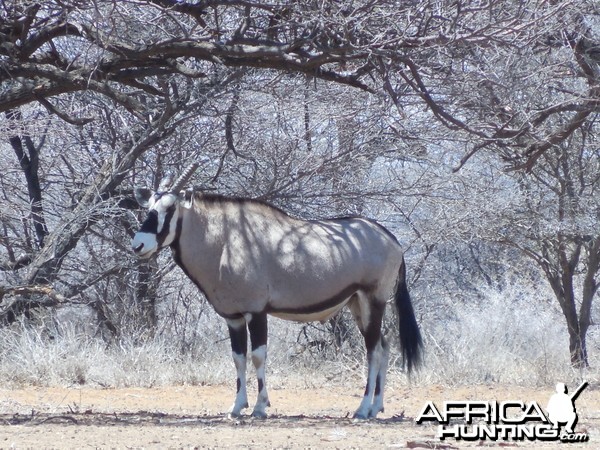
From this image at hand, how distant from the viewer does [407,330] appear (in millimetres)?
11477

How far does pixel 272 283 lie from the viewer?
424 inches

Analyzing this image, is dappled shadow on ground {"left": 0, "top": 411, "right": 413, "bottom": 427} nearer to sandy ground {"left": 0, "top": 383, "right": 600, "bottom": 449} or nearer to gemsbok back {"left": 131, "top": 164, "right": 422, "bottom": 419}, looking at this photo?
sandy ground {"left": 0, "top": 383, "right": 600, "bottom": 449}

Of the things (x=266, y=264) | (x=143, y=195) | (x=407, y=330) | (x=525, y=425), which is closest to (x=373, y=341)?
(x=407, y=330)

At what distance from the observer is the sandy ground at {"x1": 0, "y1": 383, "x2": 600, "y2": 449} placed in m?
8.01

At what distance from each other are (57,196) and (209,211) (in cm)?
642

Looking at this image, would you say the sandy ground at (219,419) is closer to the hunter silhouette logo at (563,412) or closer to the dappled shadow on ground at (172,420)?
the dappled shadow on ground at (172,420)

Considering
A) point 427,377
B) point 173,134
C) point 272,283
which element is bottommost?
point 427,377

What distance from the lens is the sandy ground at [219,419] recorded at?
8.01 meters

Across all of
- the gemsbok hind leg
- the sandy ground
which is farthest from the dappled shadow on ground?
the gemsbok hind leg

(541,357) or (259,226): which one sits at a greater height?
(259,226)

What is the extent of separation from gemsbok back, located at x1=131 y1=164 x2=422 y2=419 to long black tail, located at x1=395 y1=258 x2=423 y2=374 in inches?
11.8

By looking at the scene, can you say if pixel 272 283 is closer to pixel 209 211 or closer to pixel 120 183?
pixel 209 211

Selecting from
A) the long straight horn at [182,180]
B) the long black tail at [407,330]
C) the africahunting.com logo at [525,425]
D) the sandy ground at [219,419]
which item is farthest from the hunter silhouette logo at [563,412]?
the long straight horn at [182,180]

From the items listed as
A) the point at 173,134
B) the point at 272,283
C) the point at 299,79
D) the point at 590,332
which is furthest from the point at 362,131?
the point at 590,332
